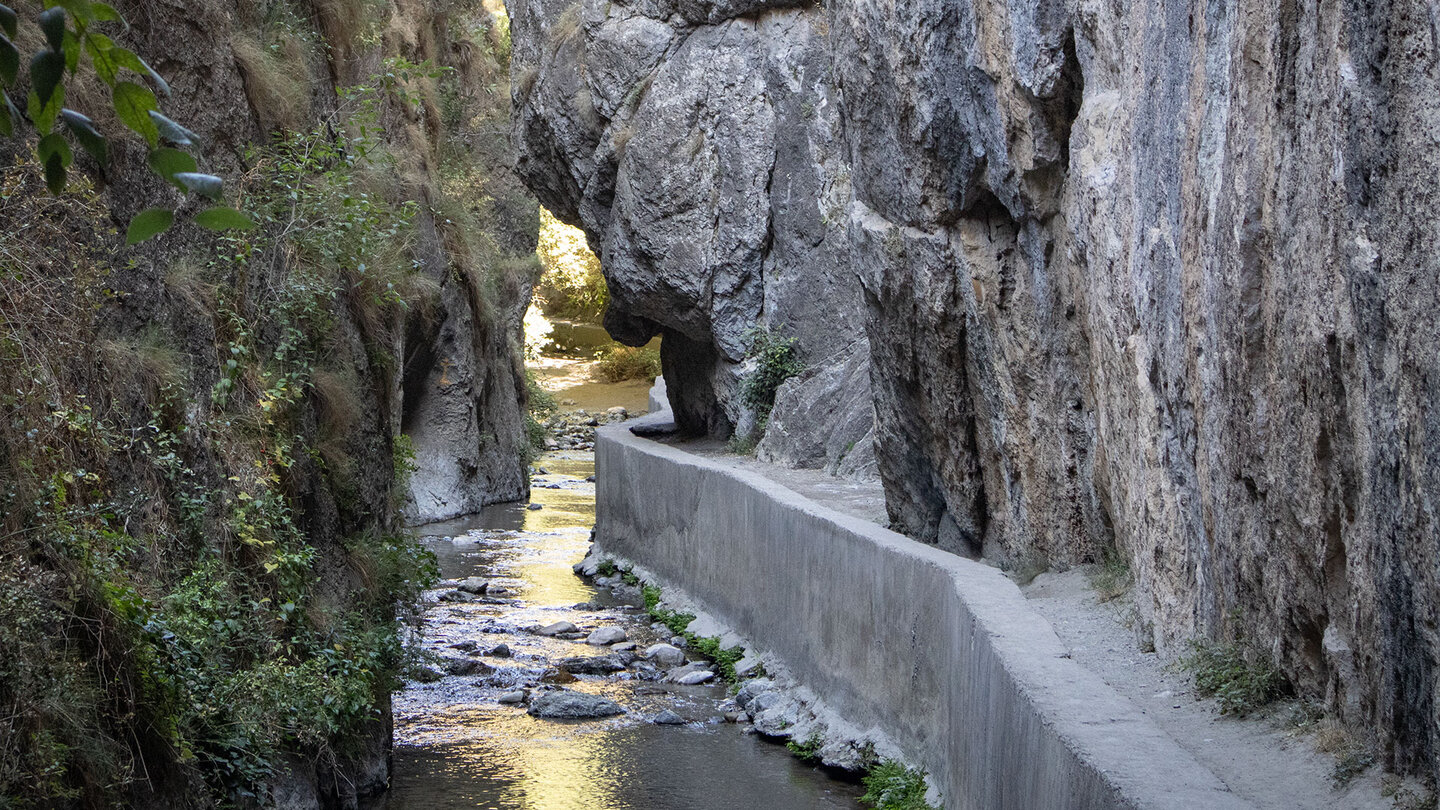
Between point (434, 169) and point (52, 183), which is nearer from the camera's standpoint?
point (52, 183)

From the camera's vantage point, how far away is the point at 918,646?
26.1 feet

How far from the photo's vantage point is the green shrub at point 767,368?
1795 centimetres

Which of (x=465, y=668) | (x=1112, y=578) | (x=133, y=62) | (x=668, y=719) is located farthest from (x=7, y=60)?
(x=465, y=668)

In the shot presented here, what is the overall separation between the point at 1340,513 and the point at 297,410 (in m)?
5.90

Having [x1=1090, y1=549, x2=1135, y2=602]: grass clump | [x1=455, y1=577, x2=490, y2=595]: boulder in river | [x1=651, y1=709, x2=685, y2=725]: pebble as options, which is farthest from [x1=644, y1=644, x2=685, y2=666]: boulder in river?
[x1=1090, y1=549, x2=1135, y2=602]: grass clump

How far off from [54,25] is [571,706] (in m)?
8.82

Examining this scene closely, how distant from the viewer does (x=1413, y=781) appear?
3.77m

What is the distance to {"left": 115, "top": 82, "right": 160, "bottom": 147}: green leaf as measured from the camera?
71.7 inches

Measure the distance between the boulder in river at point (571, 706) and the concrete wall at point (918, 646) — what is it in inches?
58.8

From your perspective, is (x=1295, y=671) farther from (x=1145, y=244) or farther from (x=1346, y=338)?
(x=1145, y=244)

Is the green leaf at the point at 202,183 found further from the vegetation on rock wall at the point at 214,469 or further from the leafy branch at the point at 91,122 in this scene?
the vegetation on rock wall at the point at 214,469

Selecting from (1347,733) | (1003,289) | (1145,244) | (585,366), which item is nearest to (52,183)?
(1347,733)

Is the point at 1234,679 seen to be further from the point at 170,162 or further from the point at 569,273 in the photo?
the point at 569,273

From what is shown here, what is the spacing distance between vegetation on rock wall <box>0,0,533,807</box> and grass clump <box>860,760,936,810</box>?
304 cm
